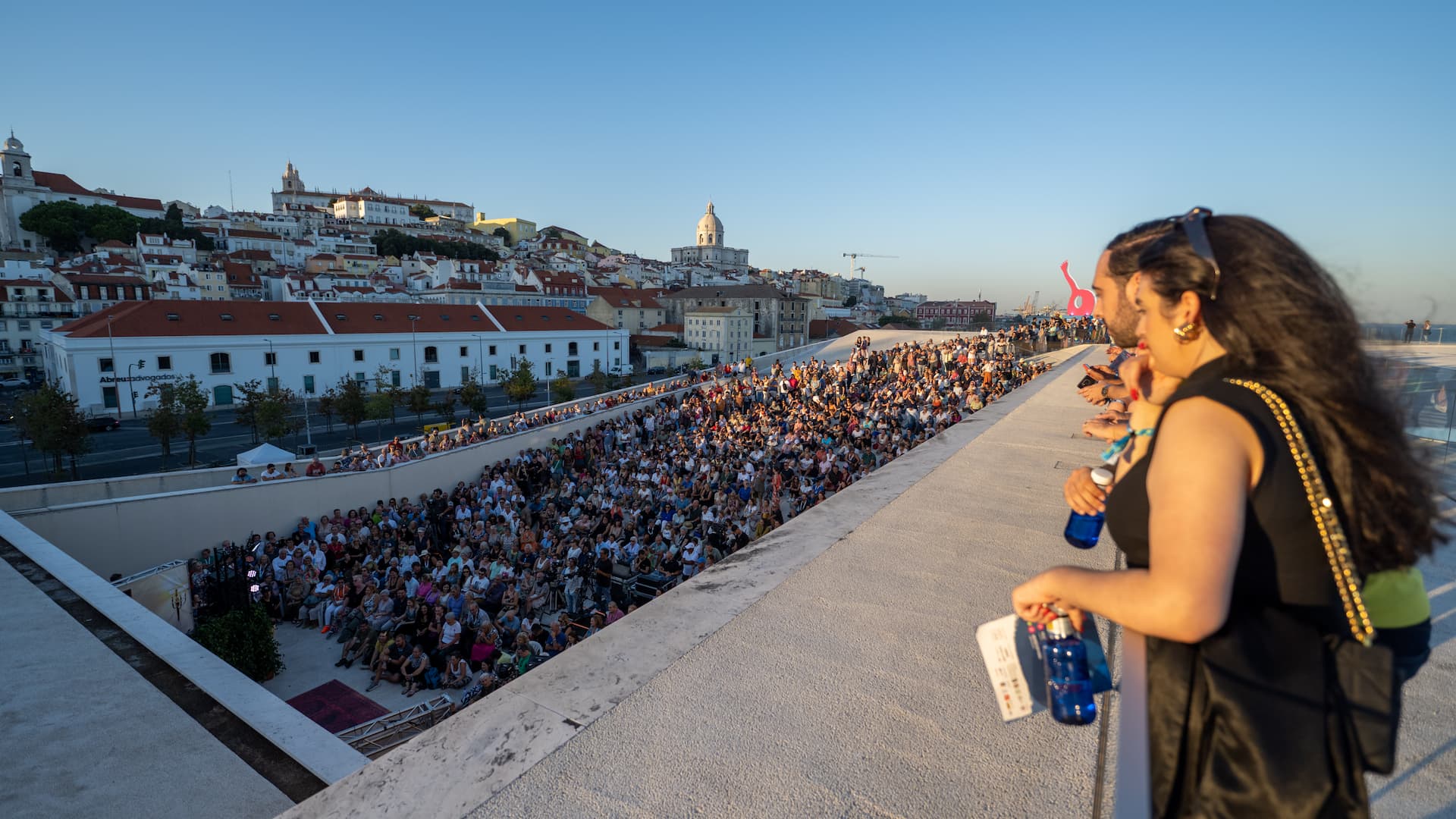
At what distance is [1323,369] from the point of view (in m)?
1.07

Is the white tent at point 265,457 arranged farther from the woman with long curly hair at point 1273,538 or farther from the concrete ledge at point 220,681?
the woman with long curly hair at point 1273,538

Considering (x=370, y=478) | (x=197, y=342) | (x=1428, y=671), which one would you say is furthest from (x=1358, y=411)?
(x=197, y=342)

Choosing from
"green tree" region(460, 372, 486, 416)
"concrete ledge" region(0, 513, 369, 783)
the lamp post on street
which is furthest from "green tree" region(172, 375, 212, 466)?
"concrete ledge" region(0, 513, 369, 783)

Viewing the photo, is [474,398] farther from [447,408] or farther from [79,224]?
[79,224]

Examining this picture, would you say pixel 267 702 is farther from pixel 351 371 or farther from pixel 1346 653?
pixel 351 371

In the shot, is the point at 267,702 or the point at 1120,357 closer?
the point at 1120,357

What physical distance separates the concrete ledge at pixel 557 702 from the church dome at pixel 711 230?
501 ft

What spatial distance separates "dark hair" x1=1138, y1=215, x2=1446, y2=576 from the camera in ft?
3.43

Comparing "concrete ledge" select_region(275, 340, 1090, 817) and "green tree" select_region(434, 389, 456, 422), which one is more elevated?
"concrete ledge" select_region(275, 340, 1090, 817)

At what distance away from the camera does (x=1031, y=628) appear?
4.71 ft

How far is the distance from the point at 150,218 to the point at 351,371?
62803 millimetres

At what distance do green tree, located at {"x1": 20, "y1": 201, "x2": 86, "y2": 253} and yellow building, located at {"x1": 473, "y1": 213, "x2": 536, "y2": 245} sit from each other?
5622cm

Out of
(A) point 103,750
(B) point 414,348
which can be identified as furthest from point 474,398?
(A) point 103,750

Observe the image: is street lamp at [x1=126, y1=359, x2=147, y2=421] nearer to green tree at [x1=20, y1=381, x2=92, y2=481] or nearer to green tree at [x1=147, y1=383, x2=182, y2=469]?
green tree at [x1=147, y1=383, x2=182, y2=469]
